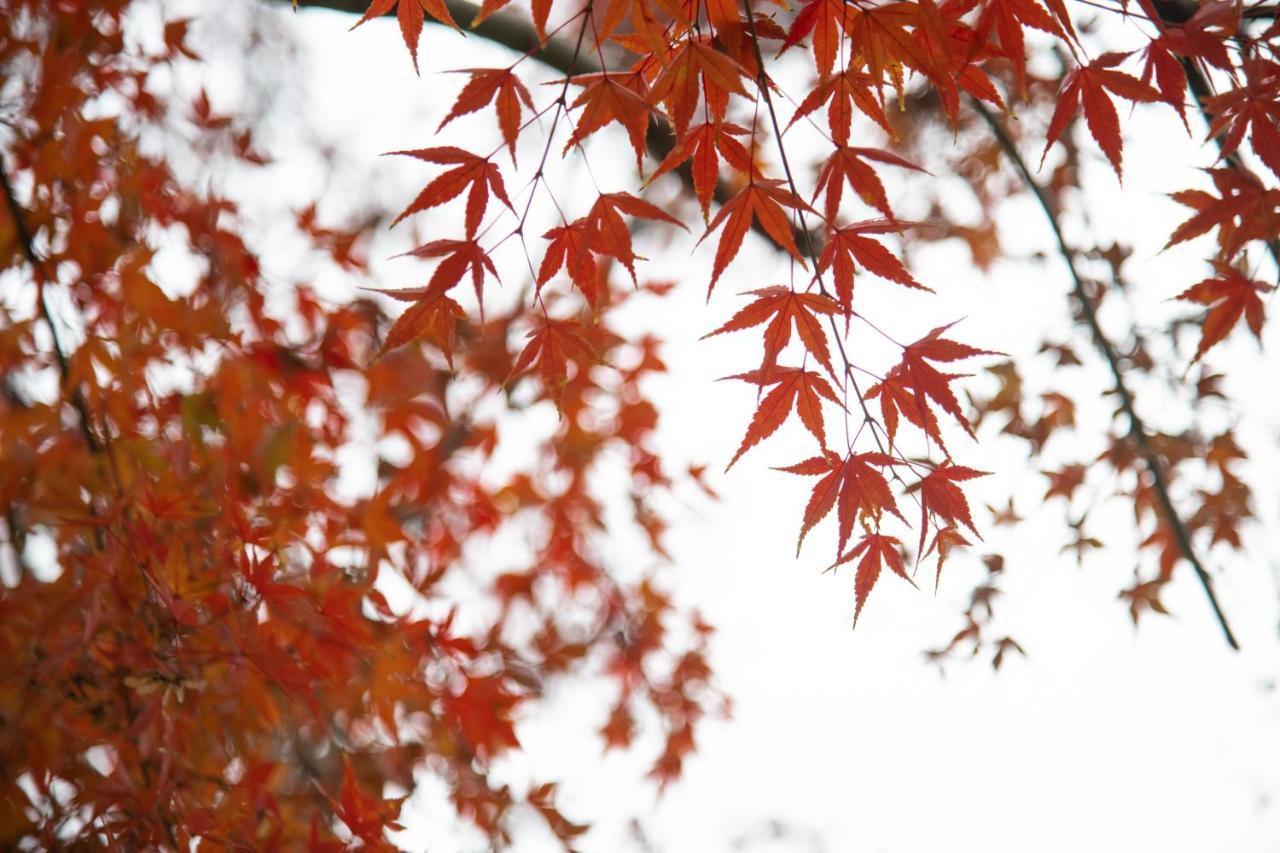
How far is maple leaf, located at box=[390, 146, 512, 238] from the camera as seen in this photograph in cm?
76

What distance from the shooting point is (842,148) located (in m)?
0.75

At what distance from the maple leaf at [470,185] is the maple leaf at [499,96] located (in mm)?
28

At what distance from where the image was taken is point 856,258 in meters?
0.78

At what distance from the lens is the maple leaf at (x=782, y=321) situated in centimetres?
77

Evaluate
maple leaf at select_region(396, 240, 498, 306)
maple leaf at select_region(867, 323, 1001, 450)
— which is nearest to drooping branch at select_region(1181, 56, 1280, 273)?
Result: maple leaf at select_region(867, 323, 1001, 450)

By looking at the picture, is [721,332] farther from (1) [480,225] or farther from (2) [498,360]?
(2) [498,360]

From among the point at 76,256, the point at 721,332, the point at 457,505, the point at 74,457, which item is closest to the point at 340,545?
the point at 74,457

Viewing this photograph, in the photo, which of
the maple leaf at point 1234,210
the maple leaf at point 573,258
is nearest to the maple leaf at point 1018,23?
the maple leaf at point 1234,210

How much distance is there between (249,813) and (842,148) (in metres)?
0.89

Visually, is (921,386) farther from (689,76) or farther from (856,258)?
(689,76)

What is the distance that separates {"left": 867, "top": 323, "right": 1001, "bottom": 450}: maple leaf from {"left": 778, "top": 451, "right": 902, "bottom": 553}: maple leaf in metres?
0.04

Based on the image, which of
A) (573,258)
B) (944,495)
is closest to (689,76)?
(573,258)

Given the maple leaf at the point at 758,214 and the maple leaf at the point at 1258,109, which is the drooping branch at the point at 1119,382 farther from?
the maple leaf at the point at 758,214

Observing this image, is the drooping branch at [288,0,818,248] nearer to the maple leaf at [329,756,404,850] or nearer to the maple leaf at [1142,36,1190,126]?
the maple leaf at [1142,36,1190,126]
